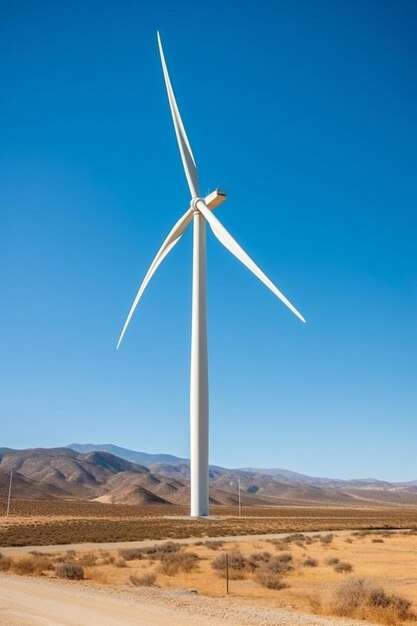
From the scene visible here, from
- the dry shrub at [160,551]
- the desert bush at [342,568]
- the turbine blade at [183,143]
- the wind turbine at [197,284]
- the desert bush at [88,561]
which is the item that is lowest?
the desert bush at [342,568]

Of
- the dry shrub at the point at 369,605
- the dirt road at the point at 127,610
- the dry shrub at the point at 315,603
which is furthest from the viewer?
the dry shrub at the point at 315,603

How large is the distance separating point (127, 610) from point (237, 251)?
3313 centimetres

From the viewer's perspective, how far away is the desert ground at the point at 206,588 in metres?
15.8

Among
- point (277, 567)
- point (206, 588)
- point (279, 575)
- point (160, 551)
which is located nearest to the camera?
point (206, 588)

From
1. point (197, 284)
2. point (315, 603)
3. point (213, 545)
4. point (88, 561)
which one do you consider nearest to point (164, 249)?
point (197, 284)

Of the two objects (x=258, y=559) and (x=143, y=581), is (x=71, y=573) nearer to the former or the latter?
(x=143, y=581)

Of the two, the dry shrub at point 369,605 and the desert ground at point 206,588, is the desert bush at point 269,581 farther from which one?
the dry shrub at point 369,605

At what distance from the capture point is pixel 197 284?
53594 millimetres

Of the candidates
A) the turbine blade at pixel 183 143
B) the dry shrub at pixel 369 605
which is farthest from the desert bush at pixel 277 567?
the turbine blade at pixel 183 143

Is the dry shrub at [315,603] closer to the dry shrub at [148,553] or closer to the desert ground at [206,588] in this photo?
the desert ground at [206,588]

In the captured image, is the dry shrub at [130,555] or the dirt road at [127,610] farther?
the dry shrub at [130,555]

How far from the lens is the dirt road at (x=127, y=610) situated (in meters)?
14.7

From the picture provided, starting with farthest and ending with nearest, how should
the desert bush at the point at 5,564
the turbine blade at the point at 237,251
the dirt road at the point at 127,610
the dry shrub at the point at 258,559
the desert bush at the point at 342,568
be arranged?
1. the turbine blade at the point at 237,251
2. the dry shrub at the point at 258,559
3. the desert bush at the point at 342,568
4. the desert bush at the point at 5,564
5. the dirt road at the point at 127,610

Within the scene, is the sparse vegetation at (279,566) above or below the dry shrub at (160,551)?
below
